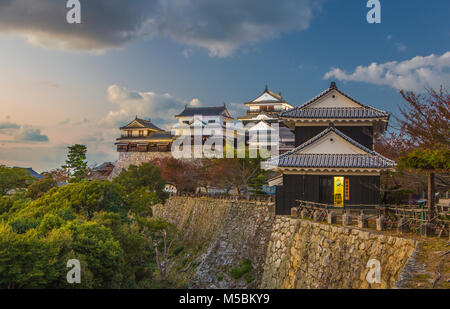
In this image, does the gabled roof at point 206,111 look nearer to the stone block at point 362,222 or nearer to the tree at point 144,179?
the tree at point 144,179

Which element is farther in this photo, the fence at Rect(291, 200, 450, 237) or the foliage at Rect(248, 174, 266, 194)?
the foliage at Rect(248, 174, 266, 194)

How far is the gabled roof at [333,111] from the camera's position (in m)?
22.1

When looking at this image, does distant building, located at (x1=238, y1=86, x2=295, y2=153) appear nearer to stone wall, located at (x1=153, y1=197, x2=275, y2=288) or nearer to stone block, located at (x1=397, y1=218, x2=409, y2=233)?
stone wall, located at (x1=153, y1=197, x2=275, y2=288)

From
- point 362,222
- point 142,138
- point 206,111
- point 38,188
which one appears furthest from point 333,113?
point 142,138

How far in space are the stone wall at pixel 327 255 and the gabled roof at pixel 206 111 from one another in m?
44.4

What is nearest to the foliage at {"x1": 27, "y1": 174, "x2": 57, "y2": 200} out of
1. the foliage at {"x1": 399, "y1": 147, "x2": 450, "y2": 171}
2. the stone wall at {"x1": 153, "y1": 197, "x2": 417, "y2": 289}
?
the stone wall at {"x1": 153, "y1": 197, "x2": 417, "y2": 289}

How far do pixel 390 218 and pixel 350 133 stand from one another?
8.19 m

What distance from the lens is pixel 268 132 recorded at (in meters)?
56.9

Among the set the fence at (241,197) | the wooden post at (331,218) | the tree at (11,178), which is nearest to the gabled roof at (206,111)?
the fence at (241,197)

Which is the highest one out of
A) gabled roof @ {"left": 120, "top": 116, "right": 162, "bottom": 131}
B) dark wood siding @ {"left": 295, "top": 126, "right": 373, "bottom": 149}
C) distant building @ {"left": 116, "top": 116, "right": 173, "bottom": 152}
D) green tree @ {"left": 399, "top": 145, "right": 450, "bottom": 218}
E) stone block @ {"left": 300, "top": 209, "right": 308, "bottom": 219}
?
gabled roof @ {"left": 120, "top": 116, "right": 162, "bottom": 131}

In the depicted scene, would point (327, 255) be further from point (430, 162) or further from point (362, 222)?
point (430, 162)

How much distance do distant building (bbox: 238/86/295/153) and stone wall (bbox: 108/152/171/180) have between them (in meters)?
14.7

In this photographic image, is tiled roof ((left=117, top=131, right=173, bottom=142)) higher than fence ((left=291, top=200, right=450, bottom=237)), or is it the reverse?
tiled roof ((left=117, top=131, right=173, bottom=142))

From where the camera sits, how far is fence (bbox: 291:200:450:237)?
41.3ft
